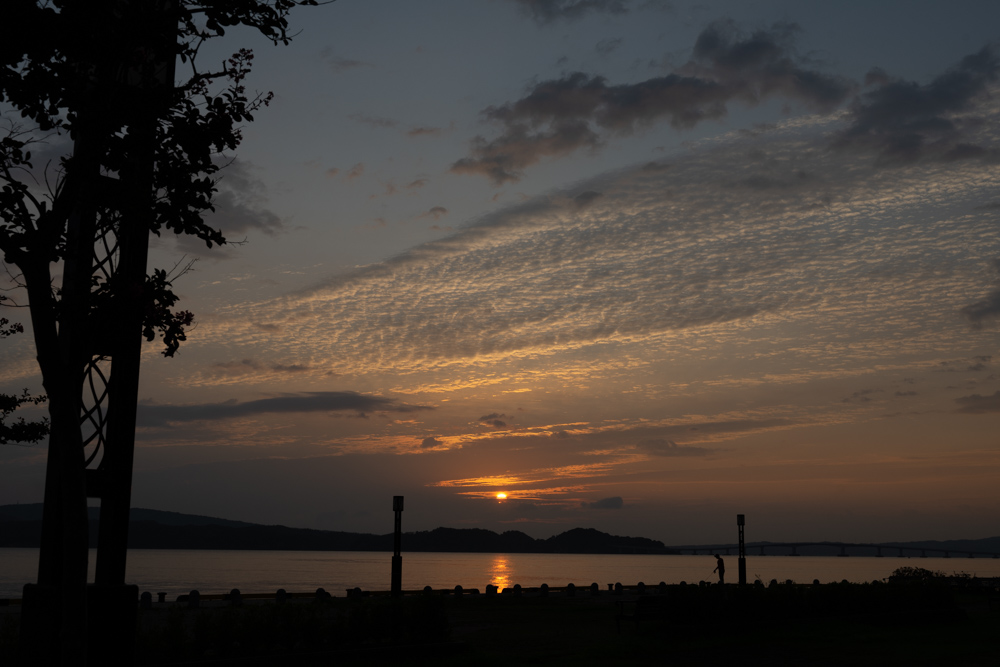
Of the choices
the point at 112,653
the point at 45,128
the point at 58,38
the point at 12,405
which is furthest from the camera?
the point at 12,405

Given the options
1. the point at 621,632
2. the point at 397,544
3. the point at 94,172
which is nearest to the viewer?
the point at 94,172

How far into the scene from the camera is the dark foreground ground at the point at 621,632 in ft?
53.0

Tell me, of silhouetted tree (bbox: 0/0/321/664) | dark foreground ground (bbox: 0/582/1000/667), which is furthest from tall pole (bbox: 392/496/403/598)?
silhouetted tree (bbox: 0/0/321/664)

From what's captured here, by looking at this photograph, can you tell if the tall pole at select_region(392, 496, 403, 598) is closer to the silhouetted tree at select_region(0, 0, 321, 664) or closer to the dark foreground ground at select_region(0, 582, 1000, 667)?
the dark foreground ground at select_region(0, 582, 1000, 667)

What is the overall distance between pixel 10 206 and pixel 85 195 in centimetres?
79

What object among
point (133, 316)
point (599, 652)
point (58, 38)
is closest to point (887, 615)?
point (599, 652)

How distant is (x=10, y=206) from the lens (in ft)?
26.4

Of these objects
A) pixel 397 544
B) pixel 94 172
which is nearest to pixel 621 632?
pixel 397 544

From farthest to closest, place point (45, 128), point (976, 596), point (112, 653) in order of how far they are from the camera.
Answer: point (976, 596) < point (112, 653) < point (45, 128)

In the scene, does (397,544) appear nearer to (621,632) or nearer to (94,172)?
(621,632)

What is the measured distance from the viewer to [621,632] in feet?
75.8

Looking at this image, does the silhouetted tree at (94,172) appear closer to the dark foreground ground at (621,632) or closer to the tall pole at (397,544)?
the dark foreground ground at (621,632)

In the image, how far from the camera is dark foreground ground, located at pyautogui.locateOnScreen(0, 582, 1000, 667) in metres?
16.2

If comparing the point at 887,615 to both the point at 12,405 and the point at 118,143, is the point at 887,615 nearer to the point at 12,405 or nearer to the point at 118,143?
the point at 118,143
